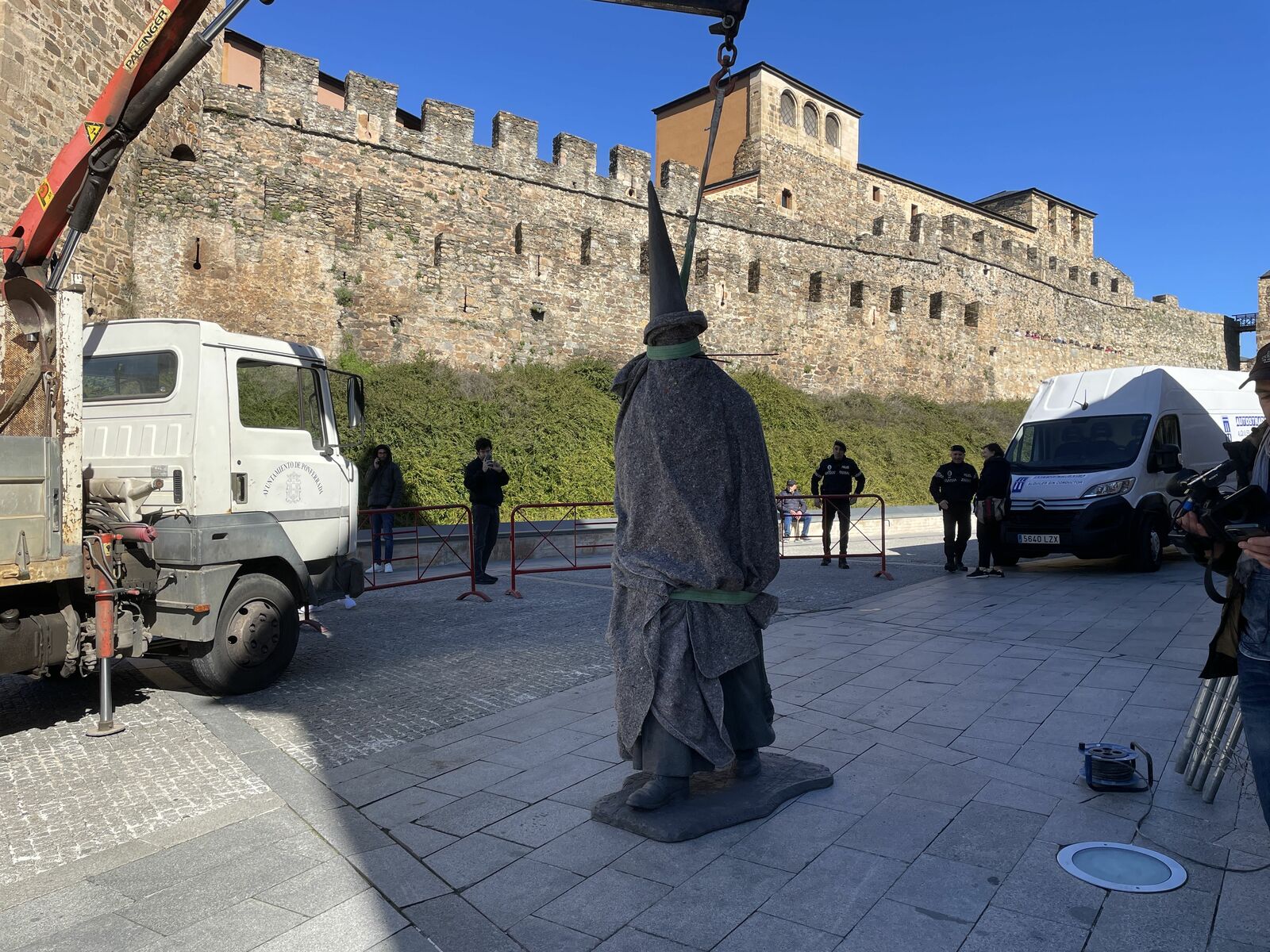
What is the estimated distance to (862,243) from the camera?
97.8 ft

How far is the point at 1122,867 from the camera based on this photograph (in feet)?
9.40

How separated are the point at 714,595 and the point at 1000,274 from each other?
35559 millimetres

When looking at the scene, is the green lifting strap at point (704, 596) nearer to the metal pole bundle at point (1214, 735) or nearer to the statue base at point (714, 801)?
the statue base at point (714, 801)

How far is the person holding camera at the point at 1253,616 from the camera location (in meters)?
2.55

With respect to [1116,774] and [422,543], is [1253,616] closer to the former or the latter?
[1116,774]

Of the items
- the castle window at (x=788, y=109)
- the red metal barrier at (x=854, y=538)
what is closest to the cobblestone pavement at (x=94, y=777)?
the red metal barrier at (x=854, y=538)

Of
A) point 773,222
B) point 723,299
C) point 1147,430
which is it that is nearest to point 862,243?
point 773,222

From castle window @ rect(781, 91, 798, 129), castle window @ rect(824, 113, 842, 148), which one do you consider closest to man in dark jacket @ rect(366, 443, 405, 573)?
castle window @ rect(781, 91, 798, 129)

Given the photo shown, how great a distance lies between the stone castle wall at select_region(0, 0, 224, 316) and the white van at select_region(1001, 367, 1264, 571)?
14.1 metres

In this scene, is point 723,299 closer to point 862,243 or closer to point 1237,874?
point 862,243

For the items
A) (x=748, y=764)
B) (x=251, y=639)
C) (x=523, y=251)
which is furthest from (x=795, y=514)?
(x=748, y=764)

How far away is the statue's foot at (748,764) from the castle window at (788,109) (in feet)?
111

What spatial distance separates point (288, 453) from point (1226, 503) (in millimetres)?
5689

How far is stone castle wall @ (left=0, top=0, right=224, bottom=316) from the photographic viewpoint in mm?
11727
